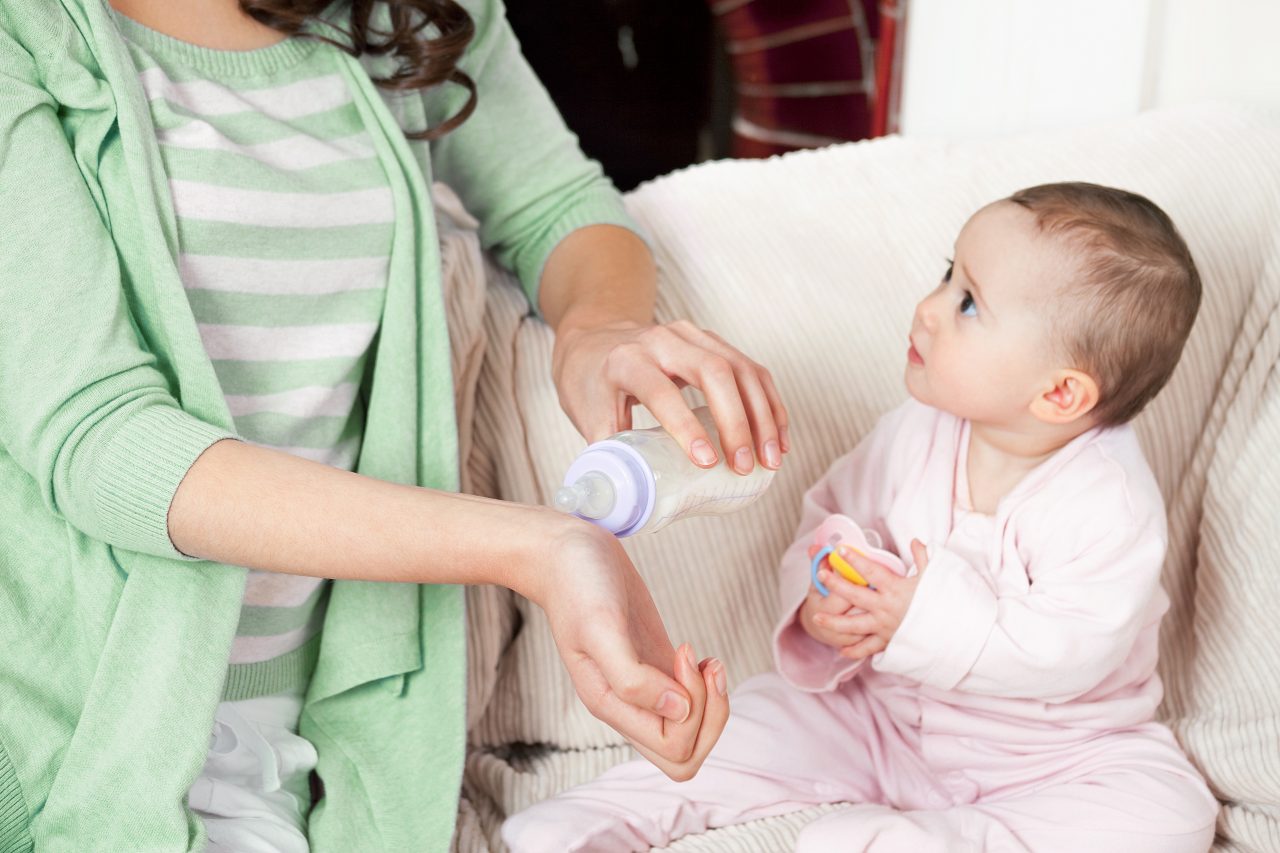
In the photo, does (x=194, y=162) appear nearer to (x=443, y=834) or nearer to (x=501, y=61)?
(x=501, y=61)

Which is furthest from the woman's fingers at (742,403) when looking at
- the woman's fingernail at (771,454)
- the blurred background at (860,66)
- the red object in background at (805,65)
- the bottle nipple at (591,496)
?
the red object in background at (805,65)

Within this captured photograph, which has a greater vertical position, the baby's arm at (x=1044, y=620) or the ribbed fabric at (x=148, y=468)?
the ribbed fabric at (x=148, y=468)

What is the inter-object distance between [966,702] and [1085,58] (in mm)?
889

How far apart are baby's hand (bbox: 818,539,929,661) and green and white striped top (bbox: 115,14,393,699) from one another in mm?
432

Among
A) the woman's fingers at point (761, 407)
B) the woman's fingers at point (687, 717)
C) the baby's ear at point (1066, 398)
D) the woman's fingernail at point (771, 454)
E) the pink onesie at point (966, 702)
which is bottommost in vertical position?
the pink onesie at point (966, 702)

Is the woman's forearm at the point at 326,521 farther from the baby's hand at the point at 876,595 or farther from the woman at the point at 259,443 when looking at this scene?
the baby's hand at the point at 876,595

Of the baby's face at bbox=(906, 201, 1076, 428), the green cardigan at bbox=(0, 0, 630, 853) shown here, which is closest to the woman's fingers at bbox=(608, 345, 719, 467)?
the green cardigan at bbox=(0, 0, 630, 853)

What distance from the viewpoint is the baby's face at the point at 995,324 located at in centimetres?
106

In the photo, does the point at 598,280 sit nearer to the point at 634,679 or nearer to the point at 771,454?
the point at 771,454

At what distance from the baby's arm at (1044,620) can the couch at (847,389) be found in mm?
173

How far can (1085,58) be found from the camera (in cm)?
158

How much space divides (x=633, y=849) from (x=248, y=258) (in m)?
0.57

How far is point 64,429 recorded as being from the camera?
31.9 inches

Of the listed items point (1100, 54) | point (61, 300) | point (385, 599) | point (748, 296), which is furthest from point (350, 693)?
point (1100, 54)
